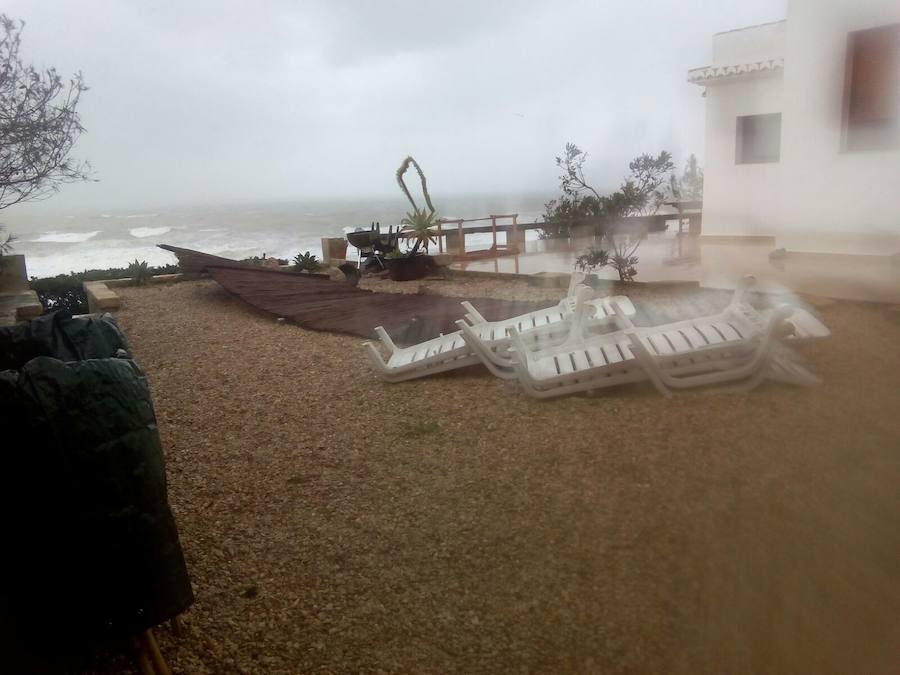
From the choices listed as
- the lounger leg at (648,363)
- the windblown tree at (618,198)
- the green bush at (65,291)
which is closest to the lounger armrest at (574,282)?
the windblown tree at (618,198)

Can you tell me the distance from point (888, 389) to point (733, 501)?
1.23 metres

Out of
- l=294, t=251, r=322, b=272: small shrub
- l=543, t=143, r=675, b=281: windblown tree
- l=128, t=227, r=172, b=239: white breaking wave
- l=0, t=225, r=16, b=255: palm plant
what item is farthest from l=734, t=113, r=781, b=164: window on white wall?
l=128, t=227, r=172, b=239: white breaking wave

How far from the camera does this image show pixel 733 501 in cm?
180

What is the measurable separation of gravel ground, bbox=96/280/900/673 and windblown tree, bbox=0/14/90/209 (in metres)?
3.75

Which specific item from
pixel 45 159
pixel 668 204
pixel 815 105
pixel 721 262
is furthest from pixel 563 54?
pixel 45 159

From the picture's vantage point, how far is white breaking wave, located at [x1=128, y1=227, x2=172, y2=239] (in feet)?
90.7

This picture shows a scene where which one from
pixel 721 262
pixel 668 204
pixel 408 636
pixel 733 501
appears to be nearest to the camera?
pixel 408 636

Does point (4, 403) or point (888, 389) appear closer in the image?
point (4, 403)

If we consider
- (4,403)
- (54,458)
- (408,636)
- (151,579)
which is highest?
(4,403)

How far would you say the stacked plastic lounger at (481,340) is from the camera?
129 inches

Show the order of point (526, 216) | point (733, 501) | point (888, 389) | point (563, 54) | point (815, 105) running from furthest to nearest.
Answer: point (526, 216) → point (815, 105) → point (563, 54) → point (888, 389) → point (733, 501)

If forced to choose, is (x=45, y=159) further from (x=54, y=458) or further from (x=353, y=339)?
(x=54, y=458)

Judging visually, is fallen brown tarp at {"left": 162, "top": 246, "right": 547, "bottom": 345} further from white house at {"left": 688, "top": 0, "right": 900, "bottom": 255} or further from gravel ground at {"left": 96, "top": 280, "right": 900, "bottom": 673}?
white house at {"left": 688, "top": 0, "right": 900, "bottom": 255}

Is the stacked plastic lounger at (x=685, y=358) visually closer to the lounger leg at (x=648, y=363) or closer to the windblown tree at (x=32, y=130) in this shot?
the lounger leg at (x=648, y=363)
